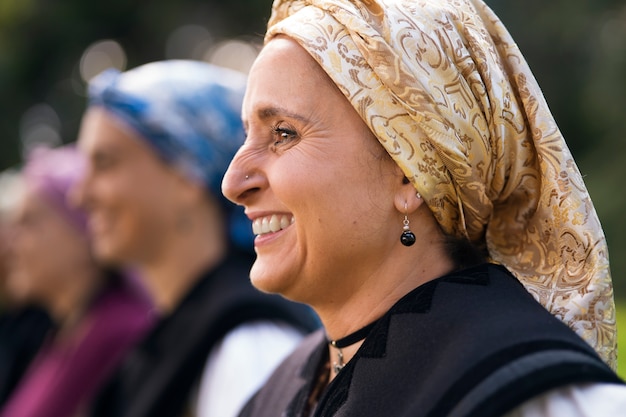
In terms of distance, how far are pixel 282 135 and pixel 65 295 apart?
408cm

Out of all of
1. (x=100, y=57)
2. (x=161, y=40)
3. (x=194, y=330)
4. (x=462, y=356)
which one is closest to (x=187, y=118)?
(x=194, y=330)

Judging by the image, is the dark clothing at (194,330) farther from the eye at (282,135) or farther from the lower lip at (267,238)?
the eye at (282,135)

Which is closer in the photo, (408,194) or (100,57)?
(408,194)

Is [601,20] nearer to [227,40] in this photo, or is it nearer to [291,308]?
[227,40]

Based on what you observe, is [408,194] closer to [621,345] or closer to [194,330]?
[194,330]

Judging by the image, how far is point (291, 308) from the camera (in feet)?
12.9

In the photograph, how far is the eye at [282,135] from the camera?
2.46m

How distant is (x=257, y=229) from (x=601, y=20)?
30.9 ft

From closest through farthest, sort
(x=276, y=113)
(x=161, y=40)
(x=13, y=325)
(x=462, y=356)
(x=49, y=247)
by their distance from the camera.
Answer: (x=462, y=356), (x=276, y=113), (x=49, y=247), (x=13, y=325), (x=161, y=40)

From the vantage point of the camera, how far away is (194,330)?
4023 millimetres

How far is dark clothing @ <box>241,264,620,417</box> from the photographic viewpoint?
1998 mm

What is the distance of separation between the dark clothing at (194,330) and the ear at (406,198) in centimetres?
161

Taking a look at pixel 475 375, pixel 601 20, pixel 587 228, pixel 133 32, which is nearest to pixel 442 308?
pixel 475 375

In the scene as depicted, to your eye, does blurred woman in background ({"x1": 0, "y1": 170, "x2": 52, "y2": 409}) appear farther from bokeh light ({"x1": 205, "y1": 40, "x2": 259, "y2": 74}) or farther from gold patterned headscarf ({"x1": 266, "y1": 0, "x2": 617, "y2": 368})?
bokeh light ({"x1": 205, "y1": 40, "x2": 259, "y2": 74})
